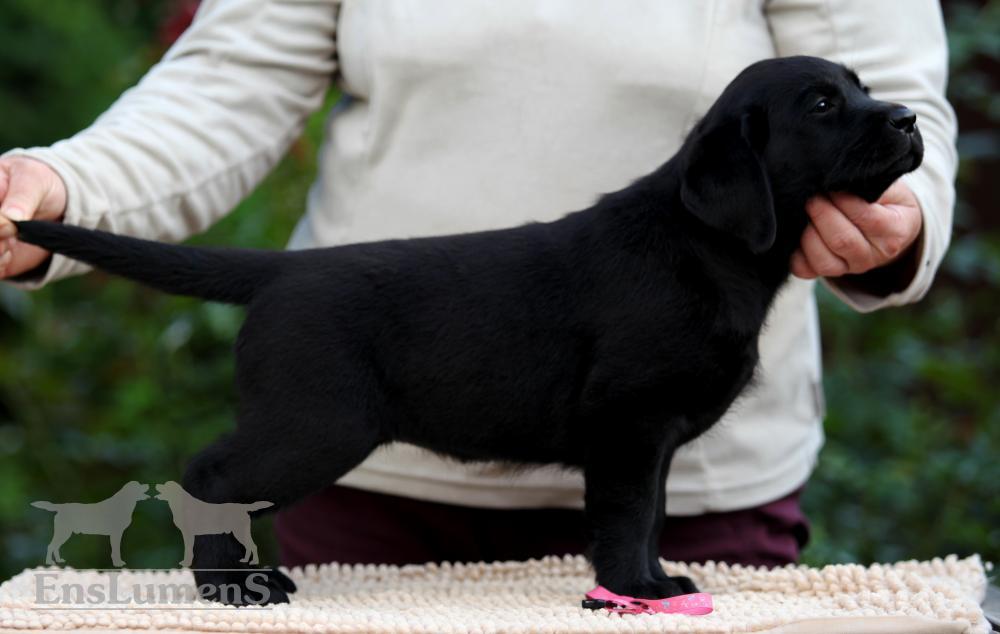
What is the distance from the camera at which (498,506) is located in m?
2.23

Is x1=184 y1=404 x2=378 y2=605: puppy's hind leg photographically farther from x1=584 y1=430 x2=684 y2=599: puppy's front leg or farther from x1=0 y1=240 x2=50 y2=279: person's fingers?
x1=0 y1=240 x2=50 y2=279: person's fingers

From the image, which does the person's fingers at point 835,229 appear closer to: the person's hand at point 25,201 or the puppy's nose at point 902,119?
the puppy's nose at point 902,119

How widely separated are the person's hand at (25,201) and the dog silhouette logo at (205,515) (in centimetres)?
44

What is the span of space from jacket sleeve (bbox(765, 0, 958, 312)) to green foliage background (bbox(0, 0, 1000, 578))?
1270 mm

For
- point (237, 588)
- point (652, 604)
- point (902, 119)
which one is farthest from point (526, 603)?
point (902, 119)

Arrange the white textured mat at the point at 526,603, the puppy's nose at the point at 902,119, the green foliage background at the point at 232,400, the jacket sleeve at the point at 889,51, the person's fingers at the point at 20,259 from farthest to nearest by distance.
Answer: the green foliage background at the point at 232,400
the jacket sleeve at the point at 889,51
the person's fingers at the point at 20,259
the puppy's nose at the point at 902,119
the white textured mat at the point at 526,603

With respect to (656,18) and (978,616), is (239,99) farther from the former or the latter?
(978,616)

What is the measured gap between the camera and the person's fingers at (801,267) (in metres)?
1.77

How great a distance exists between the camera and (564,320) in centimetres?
170

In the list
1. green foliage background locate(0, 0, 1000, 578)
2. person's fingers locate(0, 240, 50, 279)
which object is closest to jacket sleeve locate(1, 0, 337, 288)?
person's fingers locate(0, 240, 50, 279)

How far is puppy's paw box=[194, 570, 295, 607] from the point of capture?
5.50 ft

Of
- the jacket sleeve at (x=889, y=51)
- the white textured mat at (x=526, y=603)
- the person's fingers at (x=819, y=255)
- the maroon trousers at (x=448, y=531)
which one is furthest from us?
the maroon trousers at (x=448, y=531)

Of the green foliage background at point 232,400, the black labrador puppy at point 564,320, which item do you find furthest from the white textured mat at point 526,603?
the green foliage background at point 232,400

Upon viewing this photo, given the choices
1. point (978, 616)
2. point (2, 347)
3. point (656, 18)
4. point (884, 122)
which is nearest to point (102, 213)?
point (656, 18)
